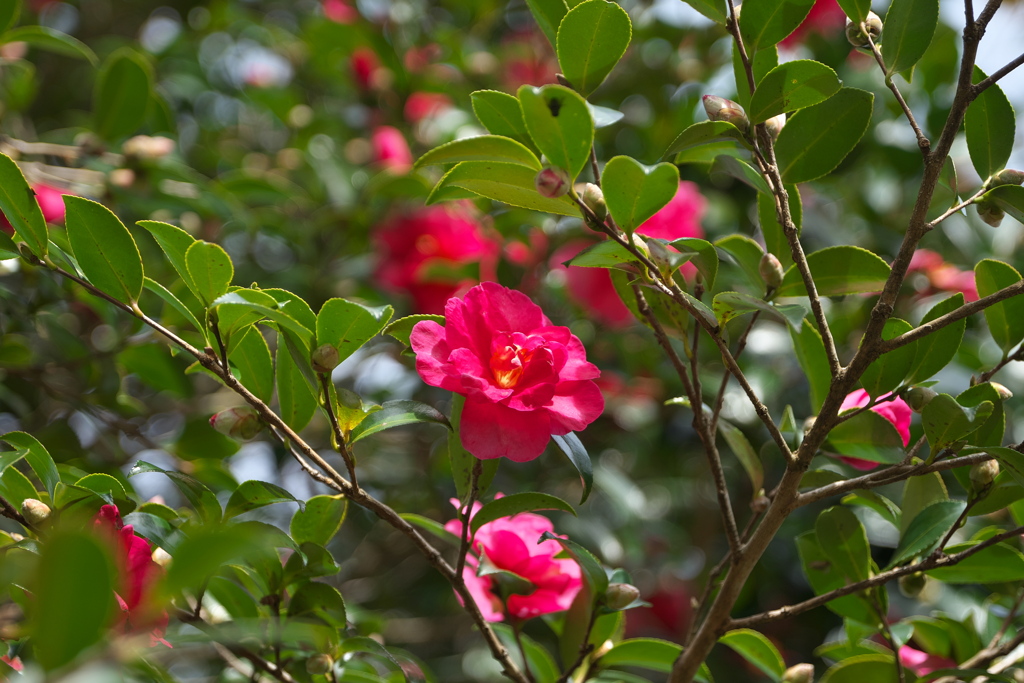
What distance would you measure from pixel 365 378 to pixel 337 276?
12.2 inches

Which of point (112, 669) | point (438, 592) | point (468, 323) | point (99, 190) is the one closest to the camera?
point (112, 669)

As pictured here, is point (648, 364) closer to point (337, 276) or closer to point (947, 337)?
point (337, 276)

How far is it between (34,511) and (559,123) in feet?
1.80

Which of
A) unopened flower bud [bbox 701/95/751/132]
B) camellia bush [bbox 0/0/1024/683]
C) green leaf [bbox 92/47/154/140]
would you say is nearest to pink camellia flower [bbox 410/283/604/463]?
camellia bush [bbox 0/0/1024/683]

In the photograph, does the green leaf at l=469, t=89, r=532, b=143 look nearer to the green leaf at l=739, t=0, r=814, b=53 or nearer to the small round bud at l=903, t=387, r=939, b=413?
the green leaf at l=739, t=0, r=814, b=53

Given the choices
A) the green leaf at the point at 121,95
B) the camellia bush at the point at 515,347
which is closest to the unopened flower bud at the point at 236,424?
the camellia bush at the point at 515,347

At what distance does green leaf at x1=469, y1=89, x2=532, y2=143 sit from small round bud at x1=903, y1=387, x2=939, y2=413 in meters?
0.43

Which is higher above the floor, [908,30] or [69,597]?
[908,30]

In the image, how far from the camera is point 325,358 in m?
0.67

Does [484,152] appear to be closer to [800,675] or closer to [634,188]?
[634,188]

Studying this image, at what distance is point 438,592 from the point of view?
1.87m

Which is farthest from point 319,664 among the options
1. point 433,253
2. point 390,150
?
point 390,150

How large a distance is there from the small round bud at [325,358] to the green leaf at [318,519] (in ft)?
0.49

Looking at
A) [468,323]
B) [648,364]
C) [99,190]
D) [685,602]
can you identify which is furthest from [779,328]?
[99,190]
